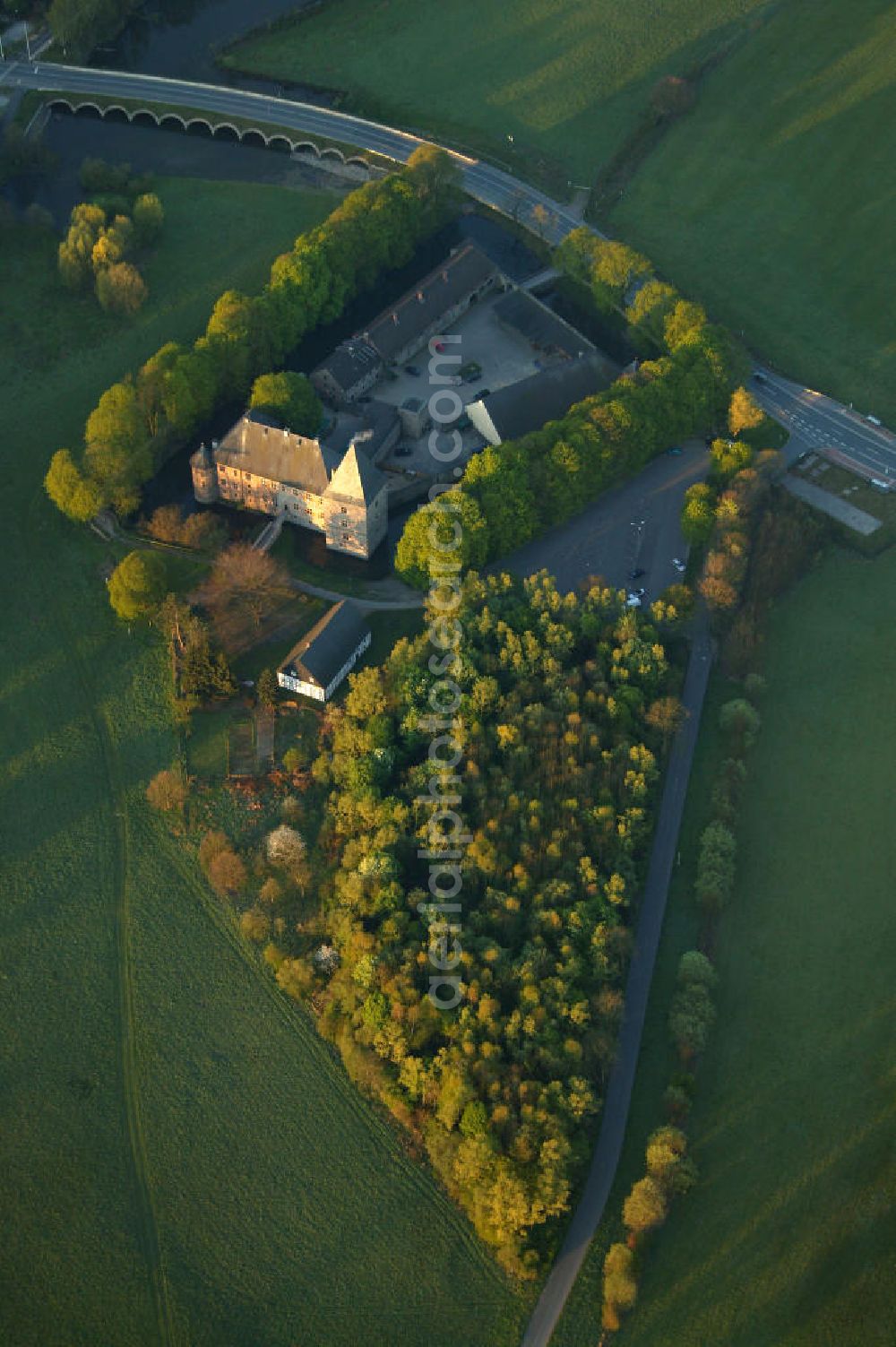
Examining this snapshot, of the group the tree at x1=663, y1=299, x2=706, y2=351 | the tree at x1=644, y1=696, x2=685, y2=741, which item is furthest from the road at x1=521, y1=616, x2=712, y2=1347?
the tree at x1=663, y1=299, x2=706, y2=351

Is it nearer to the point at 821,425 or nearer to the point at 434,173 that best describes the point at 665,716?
the point at 821,425

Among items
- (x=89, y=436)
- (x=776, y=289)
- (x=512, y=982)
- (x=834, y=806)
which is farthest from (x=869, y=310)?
(x=512, y=982)

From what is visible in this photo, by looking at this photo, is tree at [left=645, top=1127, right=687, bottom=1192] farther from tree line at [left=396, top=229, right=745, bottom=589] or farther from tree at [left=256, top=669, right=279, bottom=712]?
tree line at [left=396, top=229, right=745, bottom=589]

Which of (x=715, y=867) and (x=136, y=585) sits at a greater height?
(x=136, y=585)

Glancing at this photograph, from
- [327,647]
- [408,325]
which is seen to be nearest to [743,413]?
[408,325]

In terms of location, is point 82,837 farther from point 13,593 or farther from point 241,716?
point 13,593
